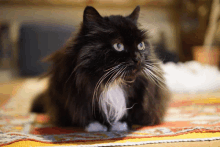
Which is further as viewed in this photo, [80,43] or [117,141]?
[80,43]

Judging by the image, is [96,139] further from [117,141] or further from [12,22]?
[12,22]

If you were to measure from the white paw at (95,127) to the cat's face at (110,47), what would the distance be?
10.6 inches

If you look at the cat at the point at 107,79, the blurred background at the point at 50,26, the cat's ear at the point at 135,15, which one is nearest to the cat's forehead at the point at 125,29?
the cat at the point at 107,79

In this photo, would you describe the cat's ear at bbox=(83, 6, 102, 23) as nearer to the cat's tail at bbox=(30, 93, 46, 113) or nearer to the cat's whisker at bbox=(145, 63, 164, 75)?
the cat's whisker at bbox=(145, 63, 164, 75)

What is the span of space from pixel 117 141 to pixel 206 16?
326cm

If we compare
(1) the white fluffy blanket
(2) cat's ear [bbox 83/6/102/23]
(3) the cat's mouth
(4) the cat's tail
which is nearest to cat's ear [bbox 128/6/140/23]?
(2) cat's ear [bbox 83/6/102/23]

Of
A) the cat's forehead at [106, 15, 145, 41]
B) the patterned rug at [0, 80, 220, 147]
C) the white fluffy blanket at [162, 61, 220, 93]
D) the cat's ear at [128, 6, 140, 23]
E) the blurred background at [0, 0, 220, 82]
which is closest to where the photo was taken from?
the patterned rug at [0, 80, 220, 147]

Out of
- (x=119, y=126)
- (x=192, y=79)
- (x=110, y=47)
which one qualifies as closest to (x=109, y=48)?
(x=110, y=47)

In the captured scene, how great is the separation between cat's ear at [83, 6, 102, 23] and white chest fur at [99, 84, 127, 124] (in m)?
0.34

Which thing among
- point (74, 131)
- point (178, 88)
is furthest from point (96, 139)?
point (178, 88)

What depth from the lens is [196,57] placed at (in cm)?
322

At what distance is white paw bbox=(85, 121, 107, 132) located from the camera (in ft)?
3.26

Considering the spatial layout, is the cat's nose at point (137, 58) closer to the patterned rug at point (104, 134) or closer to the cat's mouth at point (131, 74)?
the cat's mouth at point (131, 74)

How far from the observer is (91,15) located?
0.96 metres
